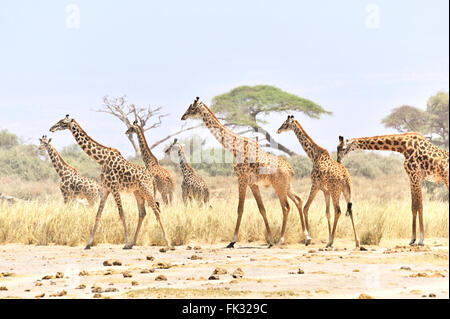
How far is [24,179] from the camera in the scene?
1227 inches

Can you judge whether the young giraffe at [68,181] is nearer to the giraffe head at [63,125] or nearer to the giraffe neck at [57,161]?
the giraffe neck at [57,161]

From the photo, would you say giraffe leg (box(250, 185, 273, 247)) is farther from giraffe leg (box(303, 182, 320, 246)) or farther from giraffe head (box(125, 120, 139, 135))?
giraffe head (box(125, 120, 139, 135))

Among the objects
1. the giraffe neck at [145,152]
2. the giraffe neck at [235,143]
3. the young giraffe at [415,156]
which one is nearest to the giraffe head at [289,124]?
the giraffe neck at [235,143]

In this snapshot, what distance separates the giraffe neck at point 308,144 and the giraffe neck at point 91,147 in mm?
3276

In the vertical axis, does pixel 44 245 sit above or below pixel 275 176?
below

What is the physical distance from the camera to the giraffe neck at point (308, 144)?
11583 mm

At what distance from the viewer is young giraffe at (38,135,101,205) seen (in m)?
15.4

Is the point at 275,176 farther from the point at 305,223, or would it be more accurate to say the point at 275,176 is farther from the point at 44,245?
the point at 44,245

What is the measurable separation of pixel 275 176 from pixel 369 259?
2.61 meters

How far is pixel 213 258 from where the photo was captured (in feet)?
32.8

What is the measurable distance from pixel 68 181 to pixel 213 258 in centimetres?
665

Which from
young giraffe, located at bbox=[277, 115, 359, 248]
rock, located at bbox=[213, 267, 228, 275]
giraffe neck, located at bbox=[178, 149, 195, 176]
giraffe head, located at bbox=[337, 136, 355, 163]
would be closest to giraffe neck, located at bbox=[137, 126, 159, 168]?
giraffe neck, located at bbox=[178, 149, 195, 176]

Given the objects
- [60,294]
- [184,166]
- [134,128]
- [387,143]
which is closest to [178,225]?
[134,128]
